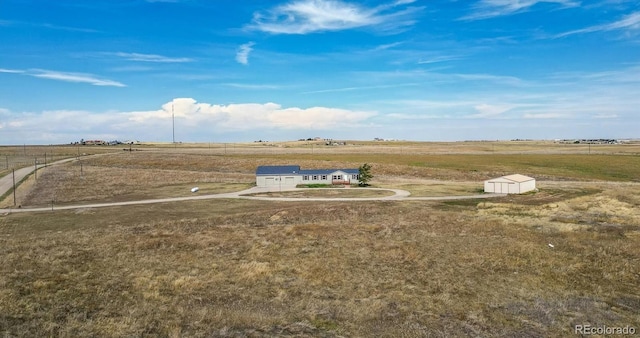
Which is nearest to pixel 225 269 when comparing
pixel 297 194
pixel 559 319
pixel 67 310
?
pixel 67 310

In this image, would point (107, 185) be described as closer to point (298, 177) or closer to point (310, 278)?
point (298, 177)

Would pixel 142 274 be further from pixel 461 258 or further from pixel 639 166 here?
pixel 639 166

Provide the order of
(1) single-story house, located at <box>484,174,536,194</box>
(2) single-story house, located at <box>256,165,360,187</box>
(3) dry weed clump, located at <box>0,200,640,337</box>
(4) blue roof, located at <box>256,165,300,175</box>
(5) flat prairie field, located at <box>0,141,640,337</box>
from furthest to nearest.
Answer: (4) blue roof, located at <box>256,165,300,175</box>, (2) single-story house, located at <box>256,165,360,187</box>, (1) single-story house, located at <box>484,174,536,194</box>, (5) flat prairie field, located at <box>0,141,640,337</box>, (3) dry weed clump, located at <box>0,200,640,337</box>

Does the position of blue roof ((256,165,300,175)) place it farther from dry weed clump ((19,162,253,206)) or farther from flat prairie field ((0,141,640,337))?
flat prairie field ((0,141,640,337))

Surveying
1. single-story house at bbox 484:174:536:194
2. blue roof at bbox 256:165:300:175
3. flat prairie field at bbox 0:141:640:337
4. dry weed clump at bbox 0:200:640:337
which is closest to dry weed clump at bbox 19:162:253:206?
blue roof at bbox 256:165:300:175

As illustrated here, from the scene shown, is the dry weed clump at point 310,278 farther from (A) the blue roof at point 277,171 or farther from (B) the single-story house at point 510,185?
(A) the blue roof at point 277,171

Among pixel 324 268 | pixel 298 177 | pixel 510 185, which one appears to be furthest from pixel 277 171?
pixel 324 268
